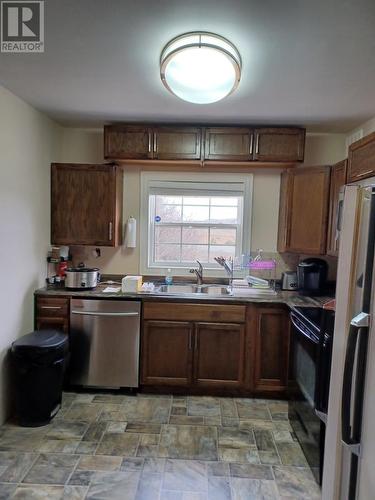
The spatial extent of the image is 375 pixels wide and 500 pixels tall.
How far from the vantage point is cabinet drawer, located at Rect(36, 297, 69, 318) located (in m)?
2.96

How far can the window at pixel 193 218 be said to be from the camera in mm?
3449

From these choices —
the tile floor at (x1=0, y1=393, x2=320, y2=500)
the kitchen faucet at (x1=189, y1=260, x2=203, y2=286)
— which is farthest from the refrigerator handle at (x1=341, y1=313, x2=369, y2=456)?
the kitchen faucet at (x1=189, y1=260, x2=203, y2=286)

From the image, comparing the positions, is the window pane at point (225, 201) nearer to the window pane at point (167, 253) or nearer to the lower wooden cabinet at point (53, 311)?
the window pane at point (167, 253)

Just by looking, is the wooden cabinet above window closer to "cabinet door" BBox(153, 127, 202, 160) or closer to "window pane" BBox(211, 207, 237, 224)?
"cabinet door" BBox(153, 127, 202, 160)

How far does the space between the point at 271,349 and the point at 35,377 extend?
1.91 metres

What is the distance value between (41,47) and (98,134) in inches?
63.0

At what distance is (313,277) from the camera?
3.15m

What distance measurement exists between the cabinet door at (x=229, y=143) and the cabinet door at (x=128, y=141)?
550 mm

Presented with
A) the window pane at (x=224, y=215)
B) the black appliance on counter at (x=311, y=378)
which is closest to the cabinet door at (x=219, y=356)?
the black appliance on counter at (x=311, y=378)

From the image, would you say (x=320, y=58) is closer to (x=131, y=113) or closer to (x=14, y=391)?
(x=131, y=113)

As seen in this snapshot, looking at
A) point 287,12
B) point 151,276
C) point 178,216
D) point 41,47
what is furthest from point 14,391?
point 287,12

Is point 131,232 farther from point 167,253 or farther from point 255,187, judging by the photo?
point 255,187

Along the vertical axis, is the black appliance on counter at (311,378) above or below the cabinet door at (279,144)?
below
